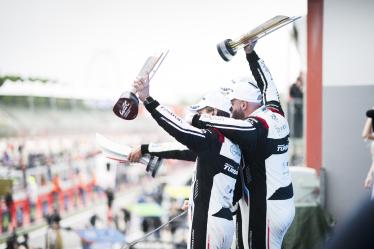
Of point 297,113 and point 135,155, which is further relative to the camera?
point 297,113

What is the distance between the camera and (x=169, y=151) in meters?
2.30

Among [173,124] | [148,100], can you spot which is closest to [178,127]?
[173,124]

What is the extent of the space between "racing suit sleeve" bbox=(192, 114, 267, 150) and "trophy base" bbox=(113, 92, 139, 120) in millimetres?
231

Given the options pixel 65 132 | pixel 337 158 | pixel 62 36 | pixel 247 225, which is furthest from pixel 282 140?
pixel 65 132

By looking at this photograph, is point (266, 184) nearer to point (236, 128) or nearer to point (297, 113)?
point (236, 128)

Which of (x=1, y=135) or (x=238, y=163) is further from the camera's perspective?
(x=1, y=135)

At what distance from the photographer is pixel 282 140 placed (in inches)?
86.0

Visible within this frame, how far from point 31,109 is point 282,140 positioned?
151 inches

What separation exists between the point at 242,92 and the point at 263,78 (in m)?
0.20

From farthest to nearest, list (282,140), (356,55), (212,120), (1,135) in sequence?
(1,135)
(356,55)
(282,140)
(212,120)

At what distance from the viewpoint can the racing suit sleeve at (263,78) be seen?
7.65ft

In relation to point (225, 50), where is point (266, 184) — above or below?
below

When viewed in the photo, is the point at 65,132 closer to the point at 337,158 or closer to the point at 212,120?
the point at 337,158

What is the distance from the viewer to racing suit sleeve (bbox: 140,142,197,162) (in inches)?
90.1
